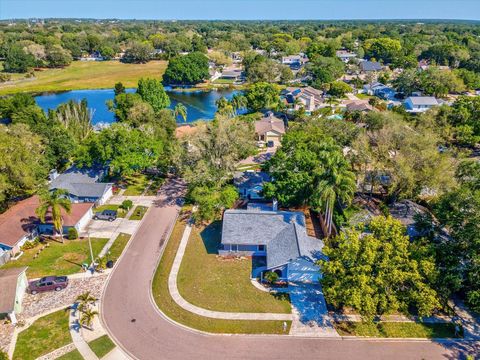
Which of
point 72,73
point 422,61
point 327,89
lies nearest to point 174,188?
point 327,89

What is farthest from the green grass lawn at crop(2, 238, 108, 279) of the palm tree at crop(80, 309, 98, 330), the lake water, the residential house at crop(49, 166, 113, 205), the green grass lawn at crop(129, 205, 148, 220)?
the lake water

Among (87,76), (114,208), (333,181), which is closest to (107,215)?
(114,208)

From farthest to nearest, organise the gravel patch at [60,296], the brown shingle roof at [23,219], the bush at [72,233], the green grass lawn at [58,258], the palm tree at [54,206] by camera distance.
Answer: the bush at [72,233] → the brown shingle roof at [23,219] → the palm tree at [54,206] → the green grass lawn at [58,258] → the gravel patch at [60,296]

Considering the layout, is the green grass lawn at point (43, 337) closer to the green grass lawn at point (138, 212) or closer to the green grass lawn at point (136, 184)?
the green grass lawn at point (138, 212)

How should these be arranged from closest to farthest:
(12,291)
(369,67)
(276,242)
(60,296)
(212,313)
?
(12,291) < (212,313) < (60,296) < (276,242) < (369,67)

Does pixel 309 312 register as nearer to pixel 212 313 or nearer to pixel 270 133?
pixel 212 313

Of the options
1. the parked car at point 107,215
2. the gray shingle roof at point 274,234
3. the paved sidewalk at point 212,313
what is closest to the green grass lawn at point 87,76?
the parked car at point 107,215
